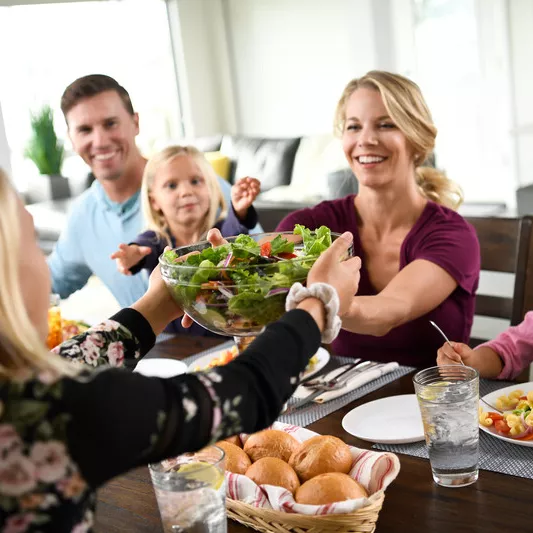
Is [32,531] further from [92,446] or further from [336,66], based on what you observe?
[336,66]

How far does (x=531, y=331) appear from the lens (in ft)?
5.79

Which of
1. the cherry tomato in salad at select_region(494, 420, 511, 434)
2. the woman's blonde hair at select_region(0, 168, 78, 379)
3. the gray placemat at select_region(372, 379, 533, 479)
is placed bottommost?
the gray placemat at select_region(372, 379, 533, 479)

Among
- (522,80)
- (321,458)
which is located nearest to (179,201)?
(321,458)

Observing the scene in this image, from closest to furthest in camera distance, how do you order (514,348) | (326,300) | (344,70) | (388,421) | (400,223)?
(326,300) < (388,421) < (514,348) < (400,223) < (344,70)

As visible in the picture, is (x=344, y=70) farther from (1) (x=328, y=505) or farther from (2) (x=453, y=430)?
(1) (x=328, y=505)

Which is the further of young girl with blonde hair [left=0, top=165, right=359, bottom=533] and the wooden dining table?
the wooden dining table

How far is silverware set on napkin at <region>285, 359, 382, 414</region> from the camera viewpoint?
1608 mm

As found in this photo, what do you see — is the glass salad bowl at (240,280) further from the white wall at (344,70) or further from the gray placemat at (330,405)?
the white wall at (344,70)

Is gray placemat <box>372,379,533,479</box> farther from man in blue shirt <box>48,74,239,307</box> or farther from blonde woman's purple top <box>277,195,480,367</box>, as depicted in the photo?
man in blue shirt <box>48,74,239,307</box>

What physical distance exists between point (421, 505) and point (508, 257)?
1.13 metres

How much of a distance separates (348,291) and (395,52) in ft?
19.7

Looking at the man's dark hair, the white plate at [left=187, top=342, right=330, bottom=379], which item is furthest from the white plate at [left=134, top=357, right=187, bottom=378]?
the man's dark hair

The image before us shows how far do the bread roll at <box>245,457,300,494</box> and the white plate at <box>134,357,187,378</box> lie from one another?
0.69m

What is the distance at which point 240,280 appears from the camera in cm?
120
